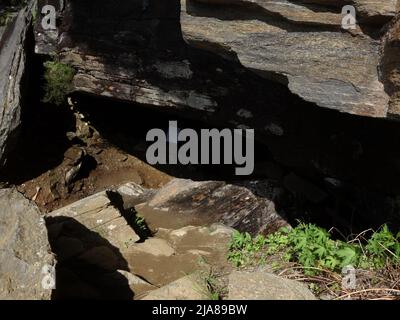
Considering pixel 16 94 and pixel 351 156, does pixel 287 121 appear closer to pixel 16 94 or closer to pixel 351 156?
pixel 351 156

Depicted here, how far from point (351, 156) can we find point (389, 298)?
6.31ft

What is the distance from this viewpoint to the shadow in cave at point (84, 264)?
3.89m

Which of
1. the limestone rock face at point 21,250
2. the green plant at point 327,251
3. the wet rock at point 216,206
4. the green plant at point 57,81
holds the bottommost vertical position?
the wet rock at point 216,206

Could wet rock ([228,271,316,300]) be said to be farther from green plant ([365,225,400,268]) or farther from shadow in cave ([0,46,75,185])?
shadow in cave ([0,46,75,185])

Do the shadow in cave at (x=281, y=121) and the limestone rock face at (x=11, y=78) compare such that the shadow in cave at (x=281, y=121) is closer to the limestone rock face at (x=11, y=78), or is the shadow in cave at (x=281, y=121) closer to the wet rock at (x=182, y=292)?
the limestone rock face at (x=11, y=78)

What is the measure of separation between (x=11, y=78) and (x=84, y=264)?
2.94 m

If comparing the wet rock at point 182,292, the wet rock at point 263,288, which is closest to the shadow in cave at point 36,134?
the wet rock at point 182,292

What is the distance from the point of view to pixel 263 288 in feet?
11.2

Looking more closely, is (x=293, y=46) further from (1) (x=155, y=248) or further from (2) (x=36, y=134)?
(2) (x=36, y=134)

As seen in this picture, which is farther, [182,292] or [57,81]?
[57,81]

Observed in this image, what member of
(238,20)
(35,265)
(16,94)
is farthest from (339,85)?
(16,94)

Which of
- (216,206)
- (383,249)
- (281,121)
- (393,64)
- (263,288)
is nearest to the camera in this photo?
(393,64)

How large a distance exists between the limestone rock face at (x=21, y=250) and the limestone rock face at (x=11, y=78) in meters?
2.54

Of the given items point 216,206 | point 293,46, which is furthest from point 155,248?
point 293,46
